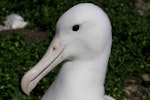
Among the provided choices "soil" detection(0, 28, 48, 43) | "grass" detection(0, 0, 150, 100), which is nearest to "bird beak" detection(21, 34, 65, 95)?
"grass" detection(0, 0, 150, 100)

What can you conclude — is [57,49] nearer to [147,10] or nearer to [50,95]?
[50,95]

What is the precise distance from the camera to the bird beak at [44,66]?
2908 mm

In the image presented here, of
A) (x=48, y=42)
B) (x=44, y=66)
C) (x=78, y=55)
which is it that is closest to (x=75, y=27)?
(x=78, y=55)

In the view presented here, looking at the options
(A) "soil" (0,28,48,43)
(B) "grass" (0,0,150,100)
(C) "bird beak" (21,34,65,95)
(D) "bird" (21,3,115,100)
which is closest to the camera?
(D) "bird" (21,3,115,100)

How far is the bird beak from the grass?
1008mm

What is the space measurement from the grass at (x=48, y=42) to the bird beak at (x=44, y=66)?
1008 millimetres

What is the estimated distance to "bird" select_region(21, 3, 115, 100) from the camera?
279 centimetres

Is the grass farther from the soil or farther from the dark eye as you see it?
the dark eye

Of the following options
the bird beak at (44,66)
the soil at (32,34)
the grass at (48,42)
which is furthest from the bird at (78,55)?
the soil at (32,34)

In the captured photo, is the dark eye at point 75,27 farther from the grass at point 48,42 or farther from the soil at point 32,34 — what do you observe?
the soil at point 32,34

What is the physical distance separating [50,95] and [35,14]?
96.2 inches

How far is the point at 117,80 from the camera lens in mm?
4461

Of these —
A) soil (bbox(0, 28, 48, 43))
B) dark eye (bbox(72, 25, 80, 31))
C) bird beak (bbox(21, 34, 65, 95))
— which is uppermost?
dark eye (bbox(72, 25, 80, 31))

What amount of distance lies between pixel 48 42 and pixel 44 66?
6.63 feet
